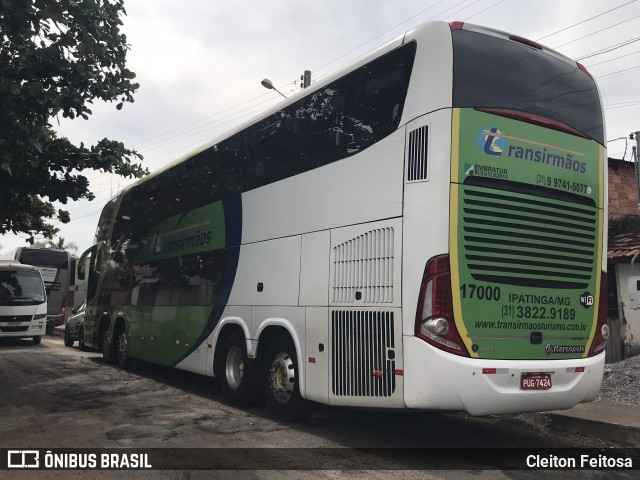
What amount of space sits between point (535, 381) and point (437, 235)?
1782 millimetres

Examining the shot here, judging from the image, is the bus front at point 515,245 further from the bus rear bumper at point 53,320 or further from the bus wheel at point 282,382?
the bus rear bumper at point 53,320

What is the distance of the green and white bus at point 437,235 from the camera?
5.49 metres

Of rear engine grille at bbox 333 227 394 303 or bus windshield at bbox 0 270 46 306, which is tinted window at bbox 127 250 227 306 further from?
bus windshield at bbox 0 270 46 306

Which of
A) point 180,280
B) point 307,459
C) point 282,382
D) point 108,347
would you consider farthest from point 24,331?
point 307,459

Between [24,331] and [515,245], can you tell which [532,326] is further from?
[24,331]

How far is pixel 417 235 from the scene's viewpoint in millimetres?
5602

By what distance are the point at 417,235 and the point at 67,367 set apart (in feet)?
35.9

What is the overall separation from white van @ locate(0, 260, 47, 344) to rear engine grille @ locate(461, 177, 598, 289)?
714 inches

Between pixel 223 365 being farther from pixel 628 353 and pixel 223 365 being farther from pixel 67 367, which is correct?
pixel 628 353

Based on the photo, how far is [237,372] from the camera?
28.5ft

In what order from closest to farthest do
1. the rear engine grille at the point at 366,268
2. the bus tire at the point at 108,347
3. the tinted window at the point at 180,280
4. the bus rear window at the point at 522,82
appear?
1. the bus rear window at the point at 522,82
2. the rear engine grille at the point at 366,268
3. the tinted window at the point at 180,280
4. the bus tire at the point at 108,347

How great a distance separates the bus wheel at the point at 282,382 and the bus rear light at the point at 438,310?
85.8 inches

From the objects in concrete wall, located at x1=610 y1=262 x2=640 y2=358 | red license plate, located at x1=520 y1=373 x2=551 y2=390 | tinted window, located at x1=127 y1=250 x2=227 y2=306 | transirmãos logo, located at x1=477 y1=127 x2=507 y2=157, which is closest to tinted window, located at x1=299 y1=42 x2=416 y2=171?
transirmãos logo, located at x1=477 y1=127 x2=507 y2=157

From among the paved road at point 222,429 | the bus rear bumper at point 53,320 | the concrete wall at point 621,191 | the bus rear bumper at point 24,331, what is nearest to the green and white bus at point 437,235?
the paved road at point 222,429
